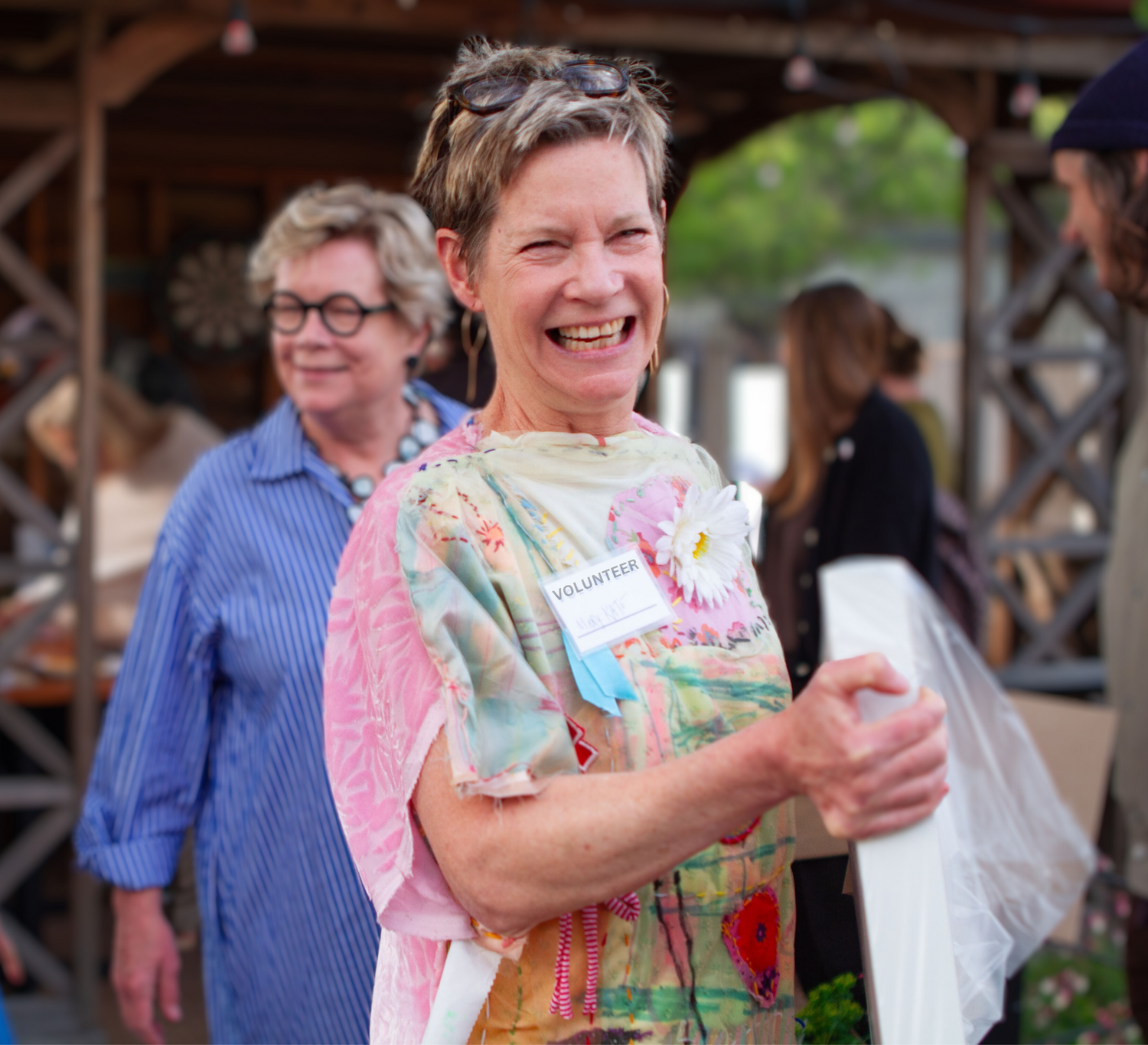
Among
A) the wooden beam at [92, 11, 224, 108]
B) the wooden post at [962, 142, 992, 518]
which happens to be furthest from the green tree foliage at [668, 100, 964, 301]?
the wooden beam at [92, 11, 224, 108]

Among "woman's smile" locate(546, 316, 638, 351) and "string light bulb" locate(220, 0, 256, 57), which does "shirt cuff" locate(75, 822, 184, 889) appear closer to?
"woman's smile" locate(546, 316, 638, 351)

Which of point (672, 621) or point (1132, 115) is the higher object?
point (1132, 115)

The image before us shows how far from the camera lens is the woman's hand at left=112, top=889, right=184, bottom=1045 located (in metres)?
2.10

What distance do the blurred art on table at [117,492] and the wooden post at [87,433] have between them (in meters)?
0.83

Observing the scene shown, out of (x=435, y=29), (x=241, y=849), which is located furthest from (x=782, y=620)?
(x=435, y=29)

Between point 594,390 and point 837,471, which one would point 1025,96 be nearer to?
point 837,471

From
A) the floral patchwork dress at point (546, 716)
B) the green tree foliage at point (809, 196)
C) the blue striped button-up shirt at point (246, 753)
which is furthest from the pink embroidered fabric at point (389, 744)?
the green tree foliage at point (809, 196)

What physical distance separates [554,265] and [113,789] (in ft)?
4.56

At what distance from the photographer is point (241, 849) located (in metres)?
2.03

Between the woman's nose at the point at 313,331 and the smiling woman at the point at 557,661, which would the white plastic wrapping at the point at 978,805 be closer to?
the smiling woman at the point at 557,661

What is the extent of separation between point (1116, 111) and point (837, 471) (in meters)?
1.49

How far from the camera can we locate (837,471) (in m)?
3.48

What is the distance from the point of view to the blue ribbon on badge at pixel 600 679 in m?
1.10

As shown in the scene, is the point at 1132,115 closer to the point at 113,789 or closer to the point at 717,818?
the point at 717,818
